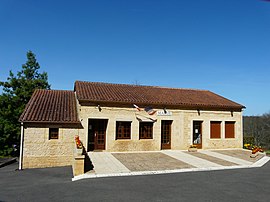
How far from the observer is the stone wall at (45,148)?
13.2 metres

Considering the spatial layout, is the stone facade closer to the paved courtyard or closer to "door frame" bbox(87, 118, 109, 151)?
"door frame" bbox(87, 118, 109, 151)

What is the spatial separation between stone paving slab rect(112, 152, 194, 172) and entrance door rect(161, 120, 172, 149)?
7.33 ft

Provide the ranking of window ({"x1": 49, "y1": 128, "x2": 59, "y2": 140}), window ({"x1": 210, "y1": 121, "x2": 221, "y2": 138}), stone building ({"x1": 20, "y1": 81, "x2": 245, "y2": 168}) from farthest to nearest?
window ({"x1": 210, "y1": 121, "x2": 221, "y2": 138})
window ({"x1": 49, "y1": 128, "x2": 59, "y2": 140})
stone building ({"x1": 20, "y1": 81, "x2": 245, "y2": 168})

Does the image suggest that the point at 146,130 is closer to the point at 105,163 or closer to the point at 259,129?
the point at 105,163

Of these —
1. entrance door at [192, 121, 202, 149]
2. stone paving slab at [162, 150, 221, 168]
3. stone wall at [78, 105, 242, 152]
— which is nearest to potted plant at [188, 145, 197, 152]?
stone wall at [78, 105, 242, 152]

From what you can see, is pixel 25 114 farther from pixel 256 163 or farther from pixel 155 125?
pixel 256 163

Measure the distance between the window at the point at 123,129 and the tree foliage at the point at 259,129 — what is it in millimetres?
13745

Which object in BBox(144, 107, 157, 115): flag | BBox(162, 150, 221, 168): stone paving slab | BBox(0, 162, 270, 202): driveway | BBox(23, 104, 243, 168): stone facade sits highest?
BBox(144, 107, 157, 115): flag

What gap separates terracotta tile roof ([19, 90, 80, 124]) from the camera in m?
13.6

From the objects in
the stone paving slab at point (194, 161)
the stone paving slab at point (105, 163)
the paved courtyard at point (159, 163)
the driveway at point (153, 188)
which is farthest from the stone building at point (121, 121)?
the driveway at point (153, 188)

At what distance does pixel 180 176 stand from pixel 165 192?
2406 mm

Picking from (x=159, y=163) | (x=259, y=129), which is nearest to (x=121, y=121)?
(x=159, y=163)

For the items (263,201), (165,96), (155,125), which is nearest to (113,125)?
(155,125)

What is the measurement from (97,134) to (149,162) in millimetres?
4387
